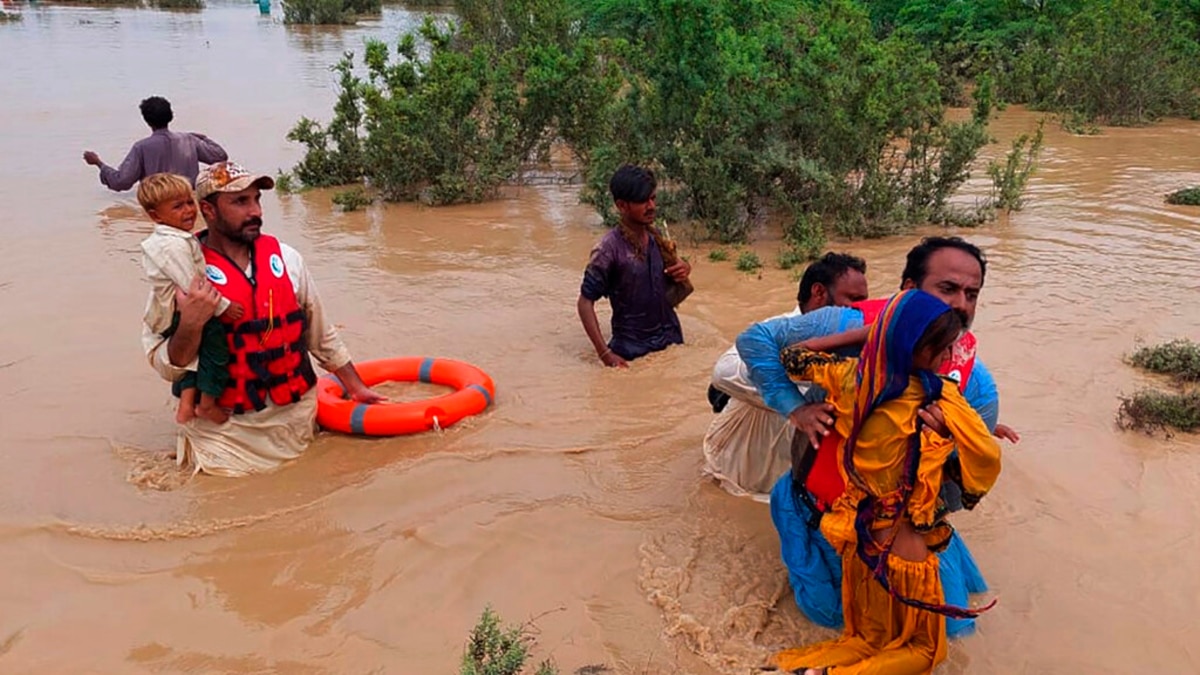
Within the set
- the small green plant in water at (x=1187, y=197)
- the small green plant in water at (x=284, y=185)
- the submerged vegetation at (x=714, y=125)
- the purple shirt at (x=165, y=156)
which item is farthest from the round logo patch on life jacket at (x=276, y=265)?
the small green plant in water at (x=1187, y=197)

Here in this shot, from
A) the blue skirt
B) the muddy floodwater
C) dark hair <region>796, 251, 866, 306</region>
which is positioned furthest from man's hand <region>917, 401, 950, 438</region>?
dark hair <region>796, 251, 866, 306</region>

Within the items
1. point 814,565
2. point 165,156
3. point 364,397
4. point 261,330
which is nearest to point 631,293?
point 364,397

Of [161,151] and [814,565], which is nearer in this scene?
[814,565]

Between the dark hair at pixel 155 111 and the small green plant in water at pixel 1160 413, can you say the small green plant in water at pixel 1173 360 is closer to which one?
the small green plant in water at pixel 1160 413

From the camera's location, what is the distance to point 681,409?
5348mm

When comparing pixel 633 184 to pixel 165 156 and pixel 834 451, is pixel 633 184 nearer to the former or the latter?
pixel 834 451

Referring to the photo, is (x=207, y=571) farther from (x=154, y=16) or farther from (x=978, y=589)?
(x=154, y=16)

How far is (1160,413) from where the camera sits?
16.0ft

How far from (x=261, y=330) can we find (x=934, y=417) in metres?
3.01

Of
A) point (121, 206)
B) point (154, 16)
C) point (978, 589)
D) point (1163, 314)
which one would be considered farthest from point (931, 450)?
point (154, 16)

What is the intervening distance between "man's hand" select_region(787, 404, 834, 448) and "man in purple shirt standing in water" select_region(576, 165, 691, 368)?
8.86 ft

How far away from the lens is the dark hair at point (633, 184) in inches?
217

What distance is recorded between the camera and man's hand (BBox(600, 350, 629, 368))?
19.4 feet

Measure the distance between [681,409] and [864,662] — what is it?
8.05 feet
